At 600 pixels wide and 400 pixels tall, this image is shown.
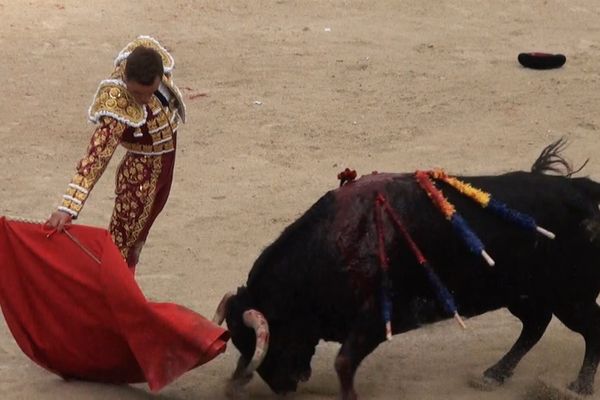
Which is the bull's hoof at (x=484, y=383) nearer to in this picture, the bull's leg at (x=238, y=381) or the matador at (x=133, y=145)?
the bull's leg at (x=238, y=381)

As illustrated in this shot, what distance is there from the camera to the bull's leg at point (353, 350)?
473 cm

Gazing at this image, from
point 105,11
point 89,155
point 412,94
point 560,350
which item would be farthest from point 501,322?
point 105,11

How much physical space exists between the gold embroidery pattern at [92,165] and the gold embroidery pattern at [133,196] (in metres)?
0.31

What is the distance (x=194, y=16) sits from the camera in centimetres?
1123

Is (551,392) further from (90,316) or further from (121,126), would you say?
(121,126)

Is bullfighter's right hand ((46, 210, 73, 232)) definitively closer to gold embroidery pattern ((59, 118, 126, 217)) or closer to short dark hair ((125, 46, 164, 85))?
gold embroidery pattern ((59, 118, 126, 217))

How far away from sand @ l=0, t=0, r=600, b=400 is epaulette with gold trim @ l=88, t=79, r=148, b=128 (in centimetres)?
103

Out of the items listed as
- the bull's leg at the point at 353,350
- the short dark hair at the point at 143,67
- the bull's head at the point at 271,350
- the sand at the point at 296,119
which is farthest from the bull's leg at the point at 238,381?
the short dark hair at the point at 143,67

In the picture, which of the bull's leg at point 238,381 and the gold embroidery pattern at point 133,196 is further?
the gold embroidery pattern at point 133,196

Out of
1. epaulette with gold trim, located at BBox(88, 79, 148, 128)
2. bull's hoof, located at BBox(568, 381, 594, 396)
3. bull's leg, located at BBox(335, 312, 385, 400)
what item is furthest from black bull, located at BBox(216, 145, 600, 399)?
epaulette with gold trim, located at BBox(88, 79, 148, 128)

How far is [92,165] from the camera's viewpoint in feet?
15.8

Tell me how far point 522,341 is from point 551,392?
0.27 meters

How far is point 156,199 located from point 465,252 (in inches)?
53.3

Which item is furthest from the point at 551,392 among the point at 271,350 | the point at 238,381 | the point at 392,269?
the point at 238,381
